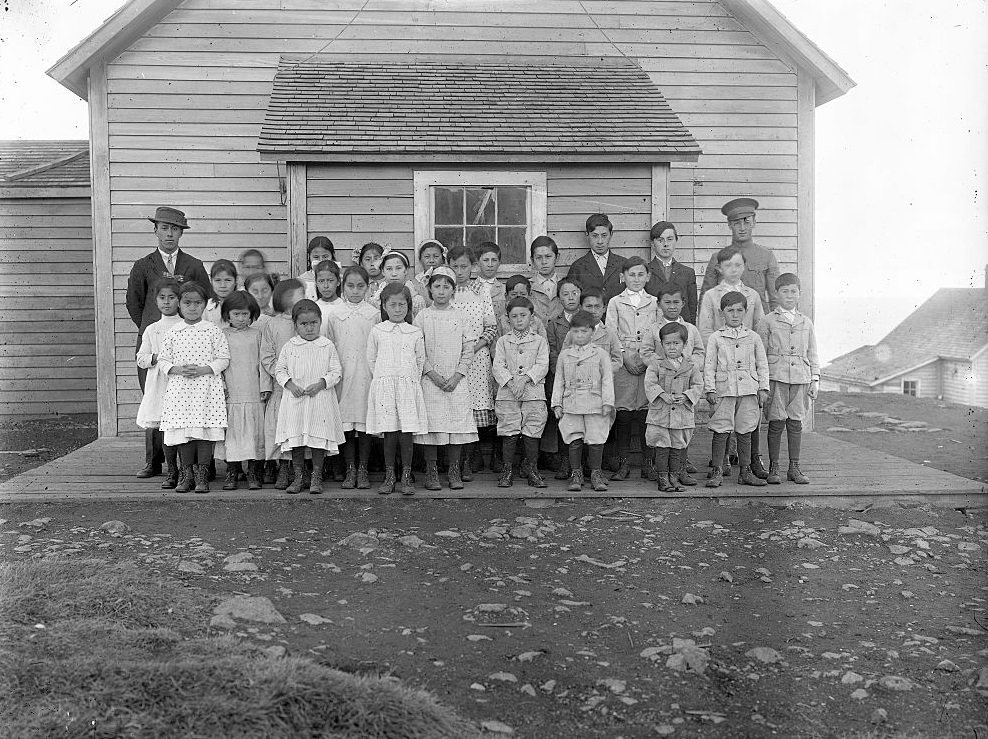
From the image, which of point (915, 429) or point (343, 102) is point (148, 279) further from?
point (915, 429)

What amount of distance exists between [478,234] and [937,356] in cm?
2794

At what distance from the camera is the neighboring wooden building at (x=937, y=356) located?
3055 cm

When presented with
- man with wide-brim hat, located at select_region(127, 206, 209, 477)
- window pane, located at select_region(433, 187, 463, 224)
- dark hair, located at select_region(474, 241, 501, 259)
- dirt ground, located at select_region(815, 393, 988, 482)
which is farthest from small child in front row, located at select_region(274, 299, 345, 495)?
dirt ground, located at select_region(815, 393, 988, 482)

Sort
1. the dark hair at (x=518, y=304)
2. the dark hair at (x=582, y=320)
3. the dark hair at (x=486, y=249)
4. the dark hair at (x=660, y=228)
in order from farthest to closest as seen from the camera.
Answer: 1. the dark hair at (x=660, y=228)
2. the dark hair at (x=486, y=249)
3. the dark hair at (x=518, y=304)
4. the dark hair at (x=582, y=320)

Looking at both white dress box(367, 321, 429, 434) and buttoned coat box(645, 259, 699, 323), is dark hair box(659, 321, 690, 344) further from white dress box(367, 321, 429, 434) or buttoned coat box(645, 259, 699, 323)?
white dress box(367, 321, 429, 434)

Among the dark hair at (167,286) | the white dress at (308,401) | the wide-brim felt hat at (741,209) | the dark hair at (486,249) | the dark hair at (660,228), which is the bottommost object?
the white dress at (308,401)

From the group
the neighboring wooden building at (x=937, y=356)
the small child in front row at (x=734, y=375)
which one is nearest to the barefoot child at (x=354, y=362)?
the small child in front row at (x=734, y=375)

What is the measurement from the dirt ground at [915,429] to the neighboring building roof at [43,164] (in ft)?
40.8

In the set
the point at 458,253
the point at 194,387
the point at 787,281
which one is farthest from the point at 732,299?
the point at 194,387

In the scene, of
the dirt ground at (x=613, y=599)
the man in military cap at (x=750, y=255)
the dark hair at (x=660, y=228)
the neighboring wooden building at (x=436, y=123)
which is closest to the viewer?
the dirt ground at (x=613, y=599)

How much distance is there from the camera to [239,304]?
6.88 meters

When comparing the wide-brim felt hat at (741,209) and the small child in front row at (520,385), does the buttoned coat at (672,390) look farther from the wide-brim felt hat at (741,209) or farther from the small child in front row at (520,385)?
the wide-brim felt hat at (741,209)

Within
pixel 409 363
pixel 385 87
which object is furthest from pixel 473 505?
pixel 385 87

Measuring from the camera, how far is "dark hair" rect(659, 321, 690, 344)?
22.3ft
